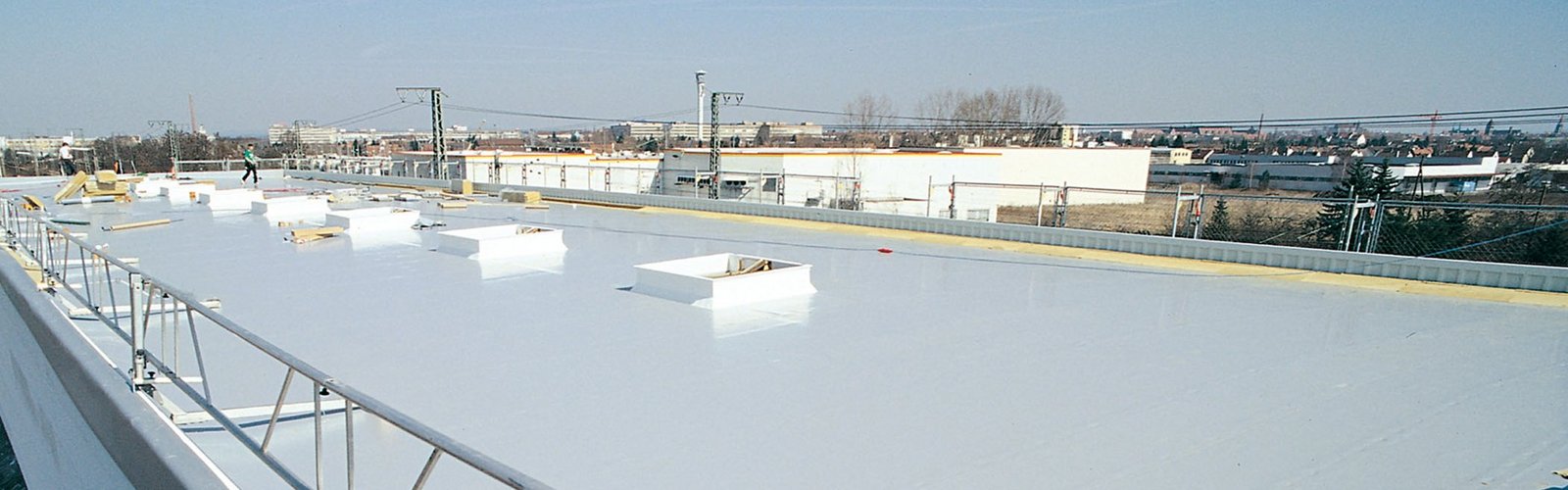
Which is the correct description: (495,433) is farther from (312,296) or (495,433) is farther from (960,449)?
(312,296)

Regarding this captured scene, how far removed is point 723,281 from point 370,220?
30.1 feet

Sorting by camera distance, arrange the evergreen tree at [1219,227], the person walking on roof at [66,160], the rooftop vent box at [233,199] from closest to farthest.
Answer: the rooftop vent box at [233,199] → the evergreen tree at [1219,227] → the person walking on roof at [66,160]

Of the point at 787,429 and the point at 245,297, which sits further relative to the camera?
the point at 245,297

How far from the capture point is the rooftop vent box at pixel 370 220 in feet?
46.6

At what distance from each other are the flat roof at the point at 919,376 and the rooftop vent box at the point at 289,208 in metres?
6.75

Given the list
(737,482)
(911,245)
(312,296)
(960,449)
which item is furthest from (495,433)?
(911,245)

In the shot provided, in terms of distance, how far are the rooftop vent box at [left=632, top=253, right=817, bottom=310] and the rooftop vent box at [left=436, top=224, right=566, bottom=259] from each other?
3.33 m

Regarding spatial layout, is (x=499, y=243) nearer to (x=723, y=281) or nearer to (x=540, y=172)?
(x=723, y=281)

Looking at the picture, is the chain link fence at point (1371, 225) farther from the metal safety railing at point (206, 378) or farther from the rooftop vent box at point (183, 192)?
the rooftop vent box at point (183, 192)

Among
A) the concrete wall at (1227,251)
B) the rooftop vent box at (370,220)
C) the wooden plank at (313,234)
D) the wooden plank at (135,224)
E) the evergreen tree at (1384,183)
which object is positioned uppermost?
the evergreen tree at (1384,183)

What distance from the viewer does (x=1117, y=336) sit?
7.37 m

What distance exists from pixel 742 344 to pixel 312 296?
17.7 ft

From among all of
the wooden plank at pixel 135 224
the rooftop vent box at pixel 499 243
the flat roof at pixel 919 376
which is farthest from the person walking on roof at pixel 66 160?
the rooftop vent box at pixel 499 243

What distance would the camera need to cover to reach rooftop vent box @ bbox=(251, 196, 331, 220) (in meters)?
17.2
